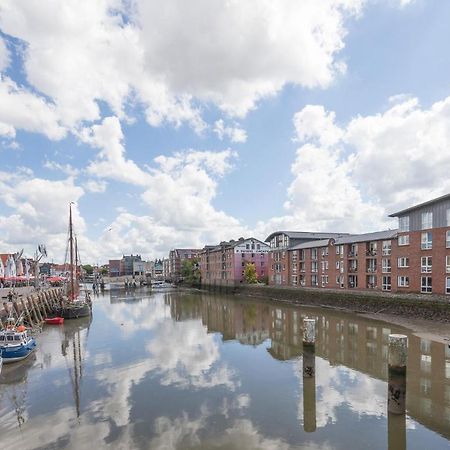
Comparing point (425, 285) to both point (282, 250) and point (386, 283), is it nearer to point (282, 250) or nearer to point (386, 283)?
point (386, 283)

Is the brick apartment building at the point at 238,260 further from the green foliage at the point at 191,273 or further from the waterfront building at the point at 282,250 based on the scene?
the green foliage at the point at 191,273

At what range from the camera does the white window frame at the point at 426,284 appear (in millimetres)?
44312

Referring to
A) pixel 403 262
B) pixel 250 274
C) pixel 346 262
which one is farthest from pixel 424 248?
pixel 250 274

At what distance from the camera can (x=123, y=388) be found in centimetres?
2064

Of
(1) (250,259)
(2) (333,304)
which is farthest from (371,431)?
(1) (250,259)

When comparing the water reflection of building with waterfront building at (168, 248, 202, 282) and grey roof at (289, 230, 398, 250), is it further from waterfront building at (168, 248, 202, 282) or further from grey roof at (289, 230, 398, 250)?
waterfront building at (168, 248, 202, 282)

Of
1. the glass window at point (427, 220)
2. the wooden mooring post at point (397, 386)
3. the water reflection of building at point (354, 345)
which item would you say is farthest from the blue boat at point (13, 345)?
the glass window at point (427, 220)

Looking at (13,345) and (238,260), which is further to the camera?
(238,260)

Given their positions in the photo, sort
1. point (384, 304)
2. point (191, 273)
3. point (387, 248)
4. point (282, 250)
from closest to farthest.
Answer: point (384, 304)
point (387, 248)
point (282, 250)
point (191, 273)

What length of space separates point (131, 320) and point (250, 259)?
5628 centimetres

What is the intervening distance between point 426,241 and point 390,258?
24.6ft

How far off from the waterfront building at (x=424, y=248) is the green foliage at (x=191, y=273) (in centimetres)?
8727

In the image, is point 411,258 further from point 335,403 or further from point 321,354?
point 335,403

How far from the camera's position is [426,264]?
148 feet
